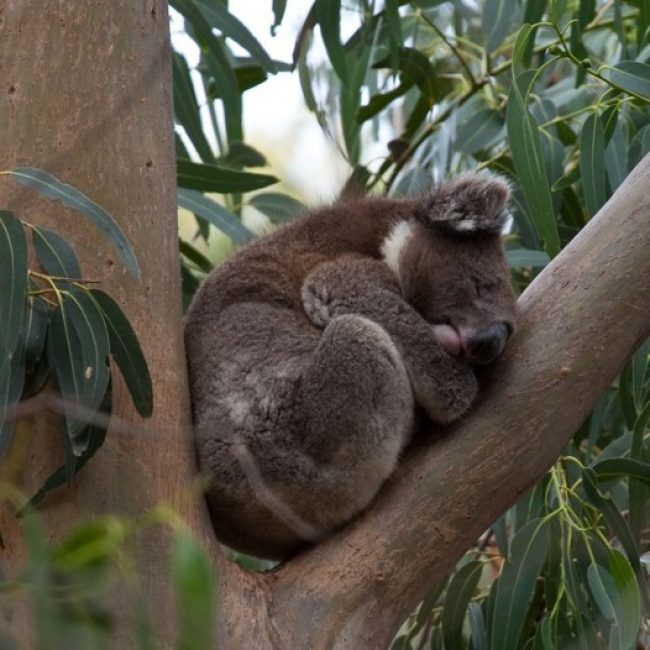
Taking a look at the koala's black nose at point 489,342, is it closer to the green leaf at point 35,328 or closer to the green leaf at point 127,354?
the green leaf at point 127,354

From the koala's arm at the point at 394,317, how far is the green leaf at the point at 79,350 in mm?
754

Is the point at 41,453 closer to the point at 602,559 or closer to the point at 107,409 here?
the point at 107,409

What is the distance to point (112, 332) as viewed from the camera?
2.21 metres

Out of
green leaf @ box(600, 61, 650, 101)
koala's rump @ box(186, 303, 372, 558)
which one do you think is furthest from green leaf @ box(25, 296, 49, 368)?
green leaf @ box(600, 61, 650, 101)

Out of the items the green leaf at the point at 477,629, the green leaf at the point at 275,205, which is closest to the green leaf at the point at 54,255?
the green leaf at the point at 477,629

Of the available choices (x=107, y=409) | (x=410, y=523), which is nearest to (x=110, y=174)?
(x=107, y=409)

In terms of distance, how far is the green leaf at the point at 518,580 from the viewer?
2.81 metres

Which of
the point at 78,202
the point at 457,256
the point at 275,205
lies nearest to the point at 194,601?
the point at 78,202

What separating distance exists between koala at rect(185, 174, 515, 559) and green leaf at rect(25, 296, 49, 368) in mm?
501

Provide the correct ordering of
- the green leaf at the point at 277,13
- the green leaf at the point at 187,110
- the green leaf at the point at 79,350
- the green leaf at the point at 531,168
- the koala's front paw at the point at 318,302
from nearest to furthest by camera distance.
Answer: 1. the green leaf at the point at 79,350
2. the green leaf at the point at 531,168
3. the koala's front paw at the point at 318,302
4. the green leaf at the point at 277,13
5. the green leaf at the point at 187,110

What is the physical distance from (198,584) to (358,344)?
57.0 inches

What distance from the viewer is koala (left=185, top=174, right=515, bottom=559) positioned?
Result: 2.60 meters

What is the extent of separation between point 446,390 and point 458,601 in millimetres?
796

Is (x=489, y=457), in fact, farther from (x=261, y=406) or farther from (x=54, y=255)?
(x=54, y=255)
